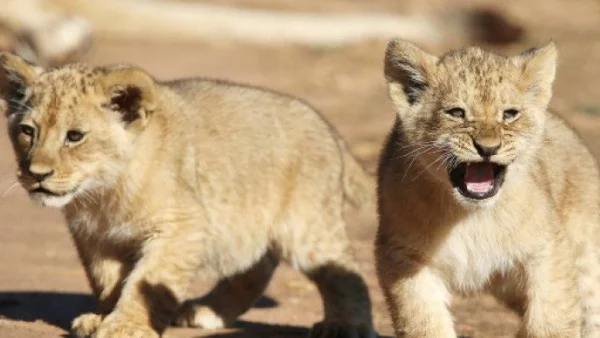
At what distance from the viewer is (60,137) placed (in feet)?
23.9

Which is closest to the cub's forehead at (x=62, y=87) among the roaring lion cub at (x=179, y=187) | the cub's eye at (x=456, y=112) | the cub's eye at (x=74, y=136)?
the roaring lion cub at (x=179, y=187)

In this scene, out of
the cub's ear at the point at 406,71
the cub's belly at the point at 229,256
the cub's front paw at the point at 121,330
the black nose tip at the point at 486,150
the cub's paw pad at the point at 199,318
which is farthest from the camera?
the cub's paw pad at the point at 199,318

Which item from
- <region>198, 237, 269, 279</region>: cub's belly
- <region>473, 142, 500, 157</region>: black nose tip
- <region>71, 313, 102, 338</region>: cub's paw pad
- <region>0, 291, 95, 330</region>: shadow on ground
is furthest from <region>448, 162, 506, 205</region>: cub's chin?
<region>0, 291, 95, 330</region>: shadow on ground

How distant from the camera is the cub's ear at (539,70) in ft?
23.1

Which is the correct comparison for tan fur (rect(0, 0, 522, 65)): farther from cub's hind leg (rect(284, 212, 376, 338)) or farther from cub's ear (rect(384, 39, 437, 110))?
cub's ear (rect(384, 39, 437, 110))

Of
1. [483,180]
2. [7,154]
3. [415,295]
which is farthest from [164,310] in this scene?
[7,154]

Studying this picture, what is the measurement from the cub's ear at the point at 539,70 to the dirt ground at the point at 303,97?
1983 mm

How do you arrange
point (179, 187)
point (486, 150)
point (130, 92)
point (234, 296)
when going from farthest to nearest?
1. point (234, 296)
2. point (179, 187)
3. point (130, 92)
4. point (486, 150)

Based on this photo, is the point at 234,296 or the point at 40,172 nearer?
the point at 40,172

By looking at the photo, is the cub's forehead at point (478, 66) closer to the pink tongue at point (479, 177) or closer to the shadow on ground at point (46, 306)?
the pink tongue at point (479, 177)

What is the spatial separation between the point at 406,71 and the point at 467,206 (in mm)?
794

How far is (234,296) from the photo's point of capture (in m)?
8.78

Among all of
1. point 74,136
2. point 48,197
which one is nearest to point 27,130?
point 74,136

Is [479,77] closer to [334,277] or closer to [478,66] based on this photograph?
[478,66]
